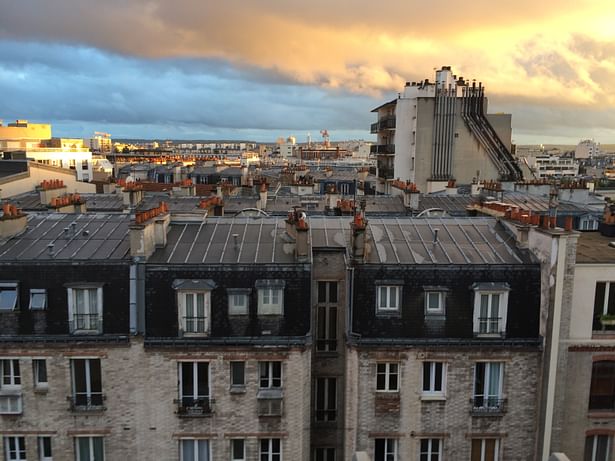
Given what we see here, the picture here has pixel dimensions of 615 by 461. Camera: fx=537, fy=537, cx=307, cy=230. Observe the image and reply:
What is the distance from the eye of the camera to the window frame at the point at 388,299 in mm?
19812

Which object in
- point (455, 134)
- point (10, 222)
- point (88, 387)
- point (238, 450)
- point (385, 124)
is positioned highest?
point (385, 124)

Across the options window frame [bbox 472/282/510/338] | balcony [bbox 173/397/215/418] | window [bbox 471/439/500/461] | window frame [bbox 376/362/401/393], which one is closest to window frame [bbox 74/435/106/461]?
→ balcony [bbox 173/397/215/418]

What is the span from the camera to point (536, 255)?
67.7 feet

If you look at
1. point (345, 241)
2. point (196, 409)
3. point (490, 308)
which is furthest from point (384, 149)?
point (196, 409)

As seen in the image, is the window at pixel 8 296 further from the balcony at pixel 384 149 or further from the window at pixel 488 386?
the balcony at pixel 384 149

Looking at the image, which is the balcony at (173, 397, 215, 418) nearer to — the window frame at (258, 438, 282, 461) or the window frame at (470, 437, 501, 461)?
the window frame at (258, 438, 282, 461)

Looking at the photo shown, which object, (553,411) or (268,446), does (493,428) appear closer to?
(553,411)

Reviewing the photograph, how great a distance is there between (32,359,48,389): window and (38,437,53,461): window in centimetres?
202

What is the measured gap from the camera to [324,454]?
21.4 meters

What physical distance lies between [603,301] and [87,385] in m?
19.2

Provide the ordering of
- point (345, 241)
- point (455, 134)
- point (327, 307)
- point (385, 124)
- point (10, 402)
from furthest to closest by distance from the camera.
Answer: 1. point (385, 124)
2. point (455, 134)
3. point (345, 241)
4. point (327, 307)
5. point (10, 402)

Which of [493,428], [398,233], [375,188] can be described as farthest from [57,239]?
[375,188]

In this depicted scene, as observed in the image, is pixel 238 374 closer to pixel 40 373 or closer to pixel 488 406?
pixel 40 373

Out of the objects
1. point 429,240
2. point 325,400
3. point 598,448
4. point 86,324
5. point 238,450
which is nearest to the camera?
point 86,324
